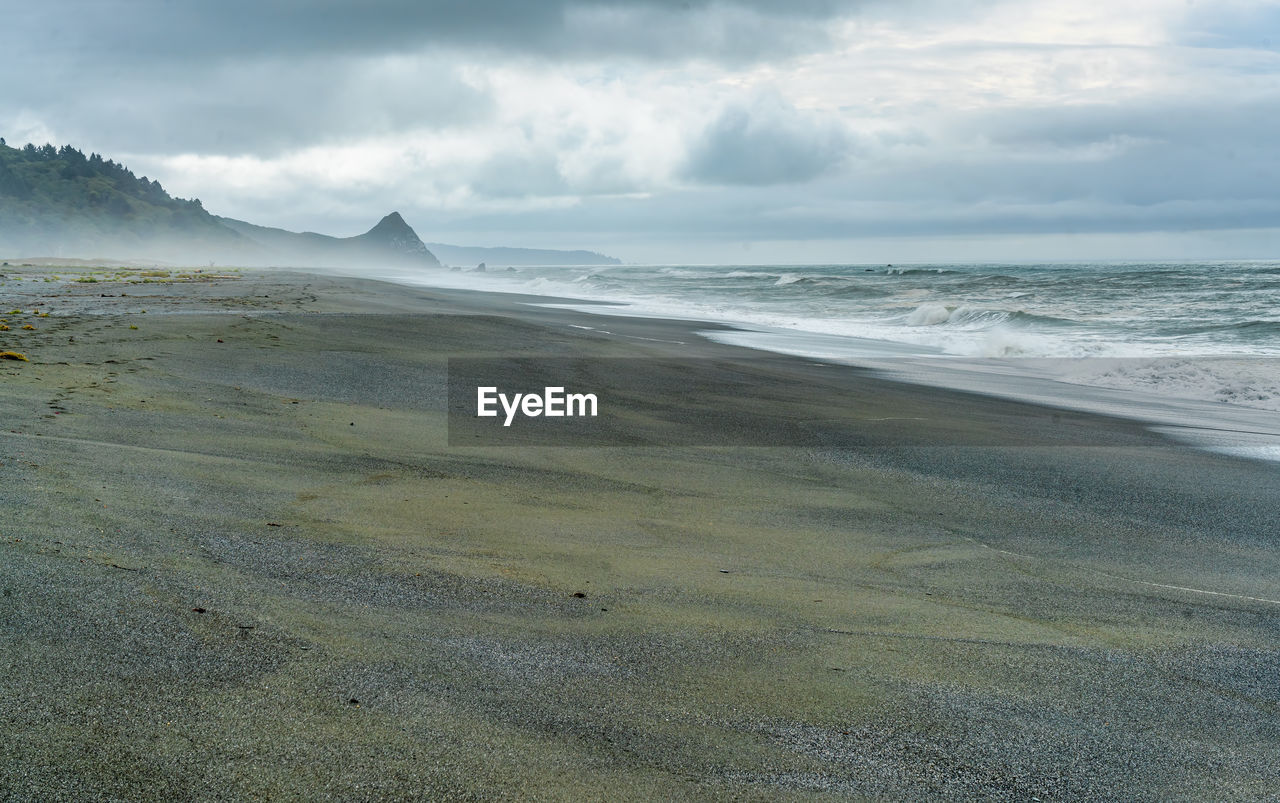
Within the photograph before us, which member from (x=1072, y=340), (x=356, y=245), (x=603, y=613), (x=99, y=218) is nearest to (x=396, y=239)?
(x=356, y=245)

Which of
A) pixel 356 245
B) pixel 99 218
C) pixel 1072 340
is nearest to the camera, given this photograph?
pixel 1072 340

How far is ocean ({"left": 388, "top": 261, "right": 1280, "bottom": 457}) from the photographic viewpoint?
10484 mm

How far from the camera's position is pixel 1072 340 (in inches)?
682

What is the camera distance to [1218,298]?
2686cm
